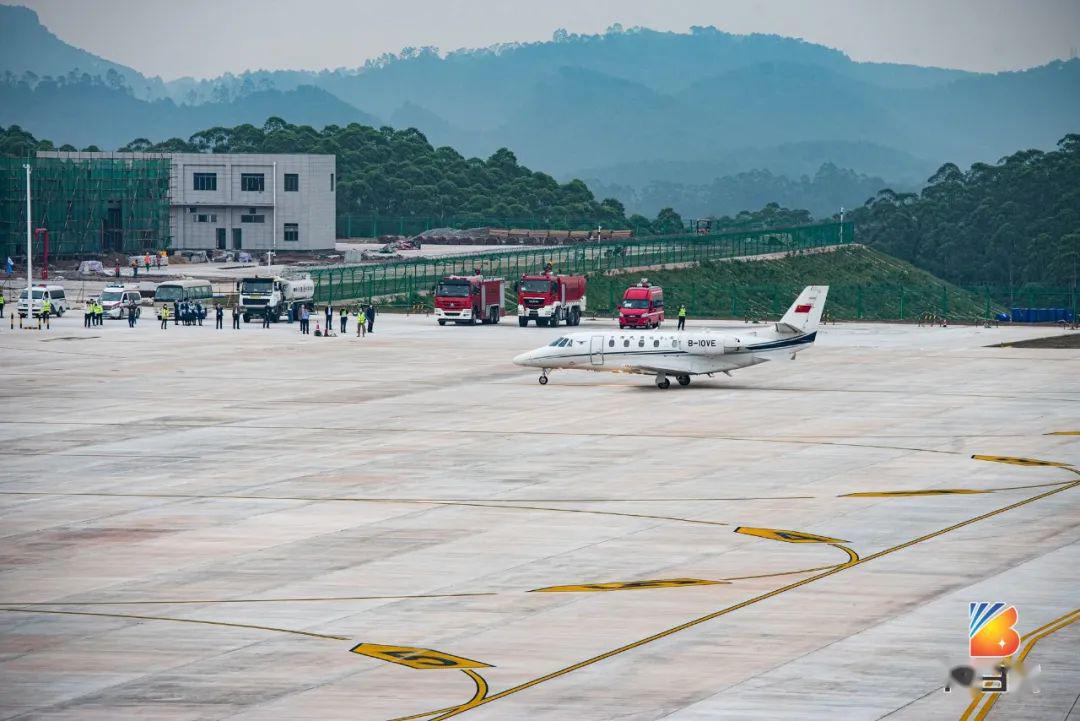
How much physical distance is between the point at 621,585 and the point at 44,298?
8842 centimetres

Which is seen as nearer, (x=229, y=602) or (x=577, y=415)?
(x=229, y=602)

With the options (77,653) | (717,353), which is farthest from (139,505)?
(717,353)

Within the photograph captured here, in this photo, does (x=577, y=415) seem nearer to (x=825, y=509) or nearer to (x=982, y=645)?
(x=825, y=509)

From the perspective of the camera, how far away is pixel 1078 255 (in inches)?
7717

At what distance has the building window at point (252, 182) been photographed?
174m

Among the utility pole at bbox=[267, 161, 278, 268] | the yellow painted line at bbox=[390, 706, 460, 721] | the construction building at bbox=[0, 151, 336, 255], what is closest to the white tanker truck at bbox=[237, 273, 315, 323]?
the utility pole at bbox=[267, 161, 278, 268]

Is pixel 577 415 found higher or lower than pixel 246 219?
lower

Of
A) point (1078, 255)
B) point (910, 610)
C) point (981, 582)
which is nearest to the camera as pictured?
point (910, 610)

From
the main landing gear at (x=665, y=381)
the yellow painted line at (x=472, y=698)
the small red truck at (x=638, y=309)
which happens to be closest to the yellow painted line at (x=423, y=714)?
the yellow painted line at (x=472, y=698)

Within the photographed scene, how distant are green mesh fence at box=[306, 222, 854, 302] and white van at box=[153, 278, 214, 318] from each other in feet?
30.5

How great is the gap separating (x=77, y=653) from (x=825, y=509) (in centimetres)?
2124

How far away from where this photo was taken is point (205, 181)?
175 m

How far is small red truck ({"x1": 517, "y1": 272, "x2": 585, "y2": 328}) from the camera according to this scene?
108 meters

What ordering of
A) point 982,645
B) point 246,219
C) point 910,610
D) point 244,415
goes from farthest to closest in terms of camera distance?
point 246,219 → point 244,415 → point 910,610 → point 982,645
